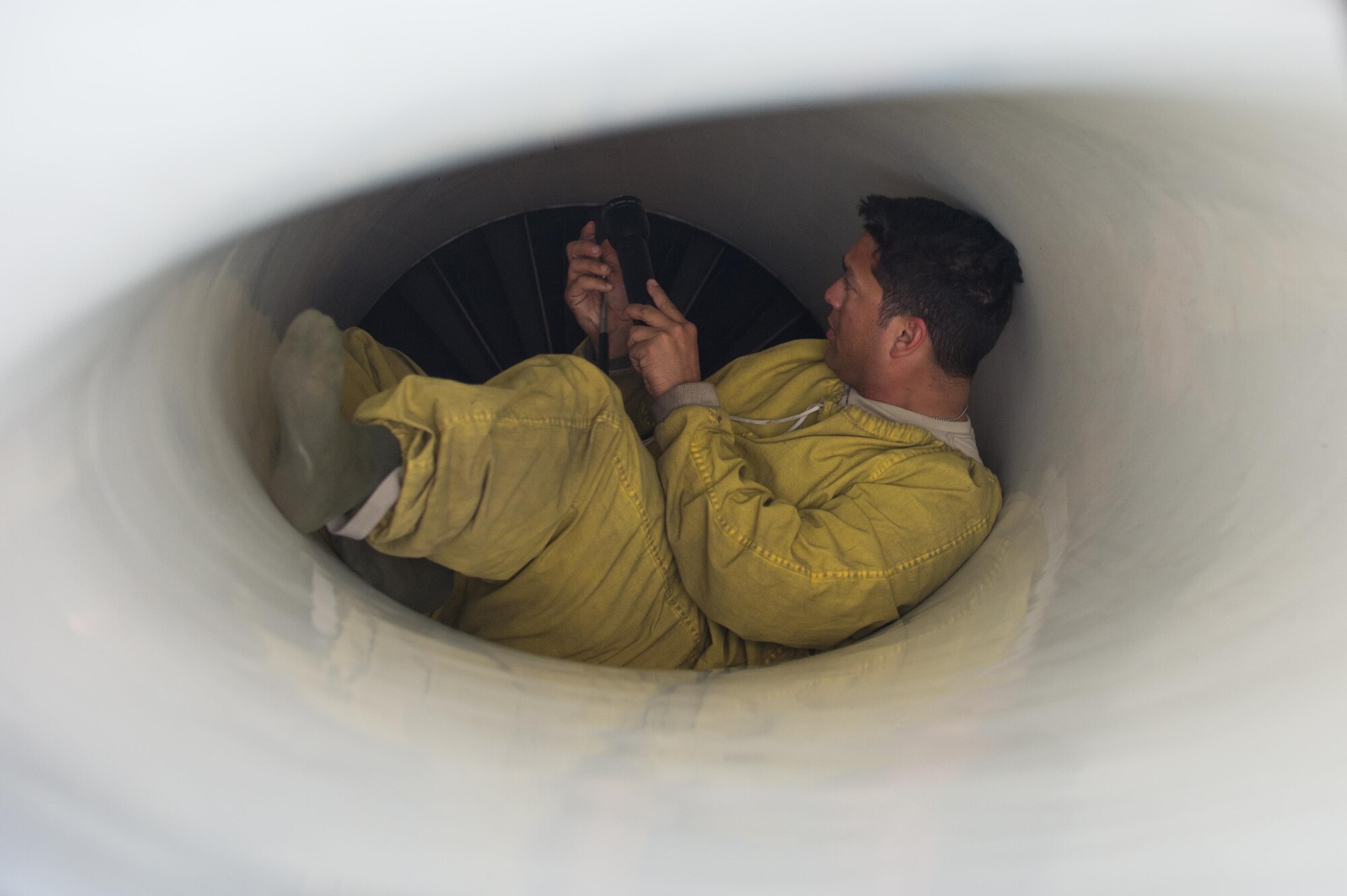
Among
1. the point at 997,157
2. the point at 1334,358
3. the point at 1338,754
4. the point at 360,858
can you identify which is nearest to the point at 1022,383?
the point at 997,157

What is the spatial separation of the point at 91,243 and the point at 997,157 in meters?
0.81

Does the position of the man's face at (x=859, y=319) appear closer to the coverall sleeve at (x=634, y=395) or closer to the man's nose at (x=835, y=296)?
the man's nose at (x=835, y=296)

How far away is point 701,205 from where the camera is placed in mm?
1519

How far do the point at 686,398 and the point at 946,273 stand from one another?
358mm

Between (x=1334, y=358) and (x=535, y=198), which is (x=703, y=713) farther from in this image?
(x=535, y=198)

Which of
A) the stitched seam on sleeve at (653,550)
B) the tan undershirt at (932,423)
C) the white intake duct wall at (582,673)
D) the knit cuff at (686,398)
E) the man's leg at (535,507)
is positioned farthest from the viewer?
the tan undershirt at (932,423)

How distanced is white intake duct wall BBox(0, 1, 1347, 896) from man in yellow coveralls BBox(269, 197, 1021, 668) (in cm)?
9

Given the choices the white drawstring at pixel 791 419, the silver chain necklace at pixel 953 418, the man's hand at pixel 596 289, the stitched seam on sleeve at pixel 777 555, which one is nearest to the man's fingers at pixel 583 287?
the man's hand at pixel 596 289

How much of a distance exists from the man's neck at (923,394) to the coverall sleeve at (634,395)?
0.95 feet

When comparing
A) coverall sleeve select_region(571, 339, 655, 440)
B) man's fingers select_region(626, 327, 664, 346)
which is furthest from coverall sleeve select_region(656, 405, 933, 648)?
coverall sleeve select_region(571, 339, 655, 440)

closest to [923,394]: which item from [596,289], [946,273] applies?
[946,273]

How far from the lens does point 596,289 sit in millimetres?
1230

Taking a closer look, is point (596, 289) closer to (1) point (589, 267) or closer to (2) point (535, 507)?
(1) point (589, 267)

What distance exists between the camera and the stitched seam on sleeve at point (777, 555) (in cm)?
94
